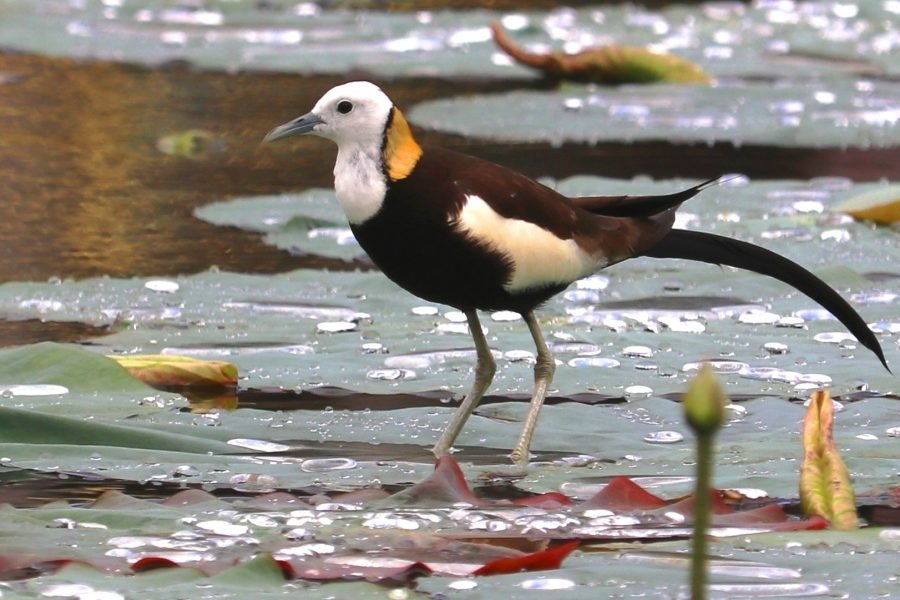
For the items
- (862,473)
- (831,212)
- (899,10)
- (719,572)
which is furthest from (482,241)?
(899,10)

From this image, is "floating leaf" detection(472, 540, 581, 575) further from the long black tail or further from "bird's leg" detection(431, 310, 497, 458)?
the long black tail

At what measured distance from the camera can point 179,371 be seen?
4.55 metres

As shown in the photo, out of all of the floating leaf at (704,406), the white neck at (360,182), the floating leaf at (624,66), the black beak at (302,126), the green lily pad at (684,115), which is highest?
the floating leaf at (624,66)

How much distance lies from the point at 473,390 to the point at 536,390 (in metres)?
0.15

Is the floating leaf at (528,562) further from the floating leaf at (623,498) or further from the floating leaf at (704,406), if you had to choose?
the floating leaf at (704,406)

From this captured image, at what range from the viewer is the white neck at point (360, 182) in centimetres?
394

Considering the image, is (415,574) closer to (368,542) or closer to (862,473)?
(368,542)

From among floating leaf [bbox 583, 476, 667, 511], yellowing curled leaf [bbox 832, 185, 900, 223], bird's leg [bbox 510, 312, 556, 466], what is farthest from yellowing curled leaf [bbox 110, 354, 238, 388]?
yellowing curled leaf [bbox 832, 185, 900, 223]

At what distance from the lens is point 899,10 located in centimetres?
1415

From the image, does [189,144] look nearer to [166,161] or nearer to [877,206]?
[166,161]

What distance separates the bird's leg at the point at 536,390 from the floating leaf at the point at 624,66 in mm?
6142

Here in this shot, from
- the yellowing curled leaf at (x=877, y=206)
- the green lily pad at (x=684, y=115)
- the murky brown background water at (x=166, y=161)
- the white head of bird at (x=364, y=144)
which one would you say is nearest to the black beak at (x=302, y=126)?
the white head of bird at (x=364, y=144)

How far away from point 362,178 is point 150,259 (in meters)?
2.68

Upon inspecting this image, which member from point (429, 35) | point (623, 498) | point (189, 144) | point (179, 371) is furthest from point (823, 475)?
point (429, 35)
